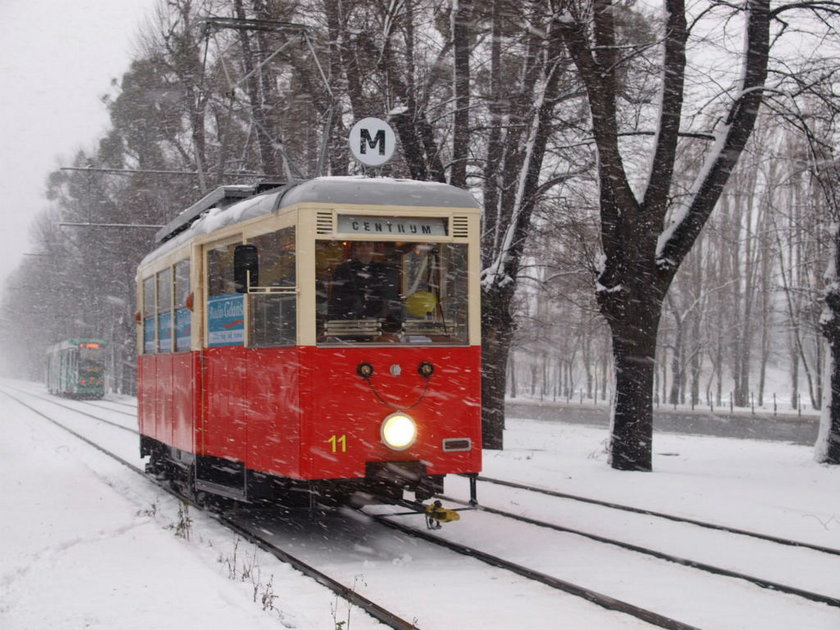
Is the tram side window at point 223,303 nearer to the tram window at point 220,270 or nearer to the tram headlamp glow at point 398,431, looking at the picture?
the tram window at point 220,270

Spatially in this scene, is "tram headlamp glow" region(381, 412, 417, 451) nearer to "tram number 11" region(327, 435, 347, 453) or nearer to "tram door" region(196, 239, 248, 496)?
"tram number 11" region(327, 435, 347, 453)

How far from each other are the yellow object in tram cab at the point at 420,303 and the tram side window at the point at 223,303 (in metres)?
1.62

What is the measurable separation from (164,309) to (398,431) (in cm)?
482

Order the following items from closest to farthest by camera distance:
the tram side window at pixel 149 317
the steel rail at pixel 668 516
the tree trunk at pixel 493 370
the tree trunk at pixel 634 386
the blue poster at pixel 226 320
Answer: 1. the steel rail at pixel 668 516
2. the blue poster at pixel 226 320
3. the tram side window at pixel 149 317
4. the tree trunk at pixel 634 386
5. the tree trunk at pixel 493 370

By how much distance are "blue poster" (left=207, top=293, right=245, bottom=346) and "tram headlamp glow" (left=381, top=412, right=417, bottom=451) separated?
67.1 inches

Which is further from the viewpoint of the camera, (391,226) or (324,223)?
(391,226)

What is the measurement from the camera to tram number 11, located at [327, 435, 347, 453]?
7.96 metres

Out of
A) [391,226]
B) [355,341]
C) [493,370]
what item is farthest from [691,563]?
[493,370]

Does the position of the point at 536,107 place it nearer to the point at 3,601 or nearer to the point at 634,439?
the point at 634,439

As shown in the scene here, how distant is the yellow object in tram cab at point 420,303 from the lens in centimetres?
836

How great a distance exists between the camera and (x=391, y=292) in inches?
326

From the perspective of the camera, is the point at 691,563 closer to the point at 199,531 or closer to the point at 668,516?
the point at 668,516


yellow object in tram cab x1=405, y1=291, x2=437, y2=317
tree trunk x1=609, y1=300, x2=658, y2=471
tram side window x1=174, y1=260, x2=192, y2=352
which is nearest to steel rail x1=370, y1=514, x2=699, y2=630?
yellow object in tram cab x1=405, y1=291, x2=437, y2=317

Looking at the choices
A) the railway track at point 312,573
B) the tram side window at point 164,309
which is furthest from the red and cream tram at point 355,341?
the tram side window at point 164,309
